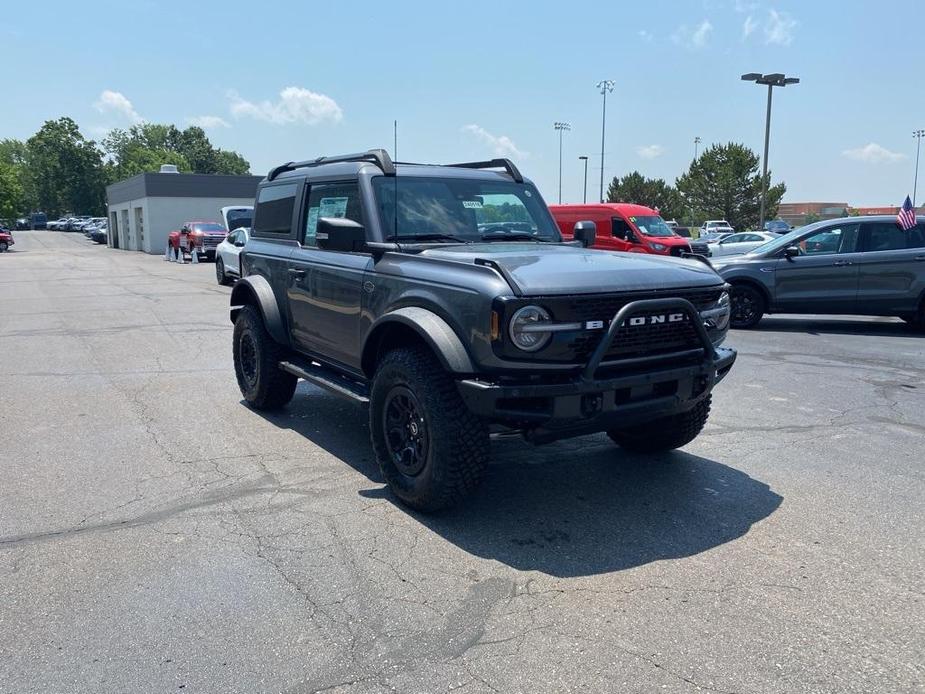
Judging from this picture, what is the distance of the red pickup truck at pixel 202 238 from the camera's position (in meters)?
31.4

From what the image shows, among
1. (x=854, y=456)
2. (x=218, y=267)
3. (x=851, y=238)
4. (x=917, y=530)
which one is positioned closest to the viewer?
(x=917, y=530)

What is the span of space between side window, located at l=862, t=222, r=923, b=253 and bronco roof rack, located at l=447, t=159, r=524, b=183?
26.1 feet

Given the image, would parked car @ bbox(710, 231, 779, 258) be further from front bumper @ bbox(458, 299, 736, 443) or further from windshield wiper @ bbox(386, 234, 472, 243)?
front bumper @ bbox(458, 299, 736, 443)

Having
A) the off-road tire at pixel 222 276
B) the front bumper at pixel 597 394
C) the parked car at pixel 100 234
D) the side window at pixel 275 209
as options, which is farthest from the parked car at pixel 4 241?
the front bumper at pixel 597 394

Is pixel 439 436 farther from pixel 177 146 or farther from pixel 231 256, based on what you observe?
pixel 177 146

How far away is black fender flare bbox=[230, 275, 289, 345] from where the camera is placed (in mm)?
6312

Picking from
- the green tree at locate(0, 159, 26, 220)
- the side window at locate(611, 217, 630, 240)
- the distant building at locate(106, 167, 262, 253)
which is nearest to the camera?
the side window at locate(611, 217, 630, 240)

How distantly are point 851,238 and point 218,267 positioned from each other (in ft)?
51.7

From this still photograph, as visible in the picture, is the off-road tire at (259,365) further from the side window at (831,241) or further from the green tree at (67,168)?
the green tree at (67,168)

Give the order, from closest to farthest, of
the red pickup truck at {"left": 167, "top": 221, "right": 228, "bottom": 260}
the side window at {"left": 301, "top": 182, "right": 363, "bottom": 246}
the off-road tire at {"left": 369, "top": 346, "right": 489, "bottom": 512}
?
the off-road tire at {"left": 369, "top": 346, "right": 489, "bottom": 512}
the side window at {"left": 301, "top": 182, "right": 363, "bottom": 246}
the red pickup truck at {"left": 167, "top": 221, "right": 228, "bottom": 260}

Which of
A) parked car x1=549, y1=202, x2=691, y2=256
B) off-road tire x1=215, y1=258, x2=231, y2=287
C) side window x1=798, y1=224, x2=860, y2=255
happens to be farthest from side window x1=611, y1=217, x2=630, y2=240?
off-road tire x1=215, y1=258, x2=231, y2=287

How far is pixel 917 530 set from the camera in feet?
14.1

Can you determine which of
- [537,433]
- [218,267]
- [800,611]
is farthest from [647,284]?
[218,267]

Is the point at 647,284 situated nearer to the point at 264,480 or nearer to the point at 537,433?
the point at 537,433
